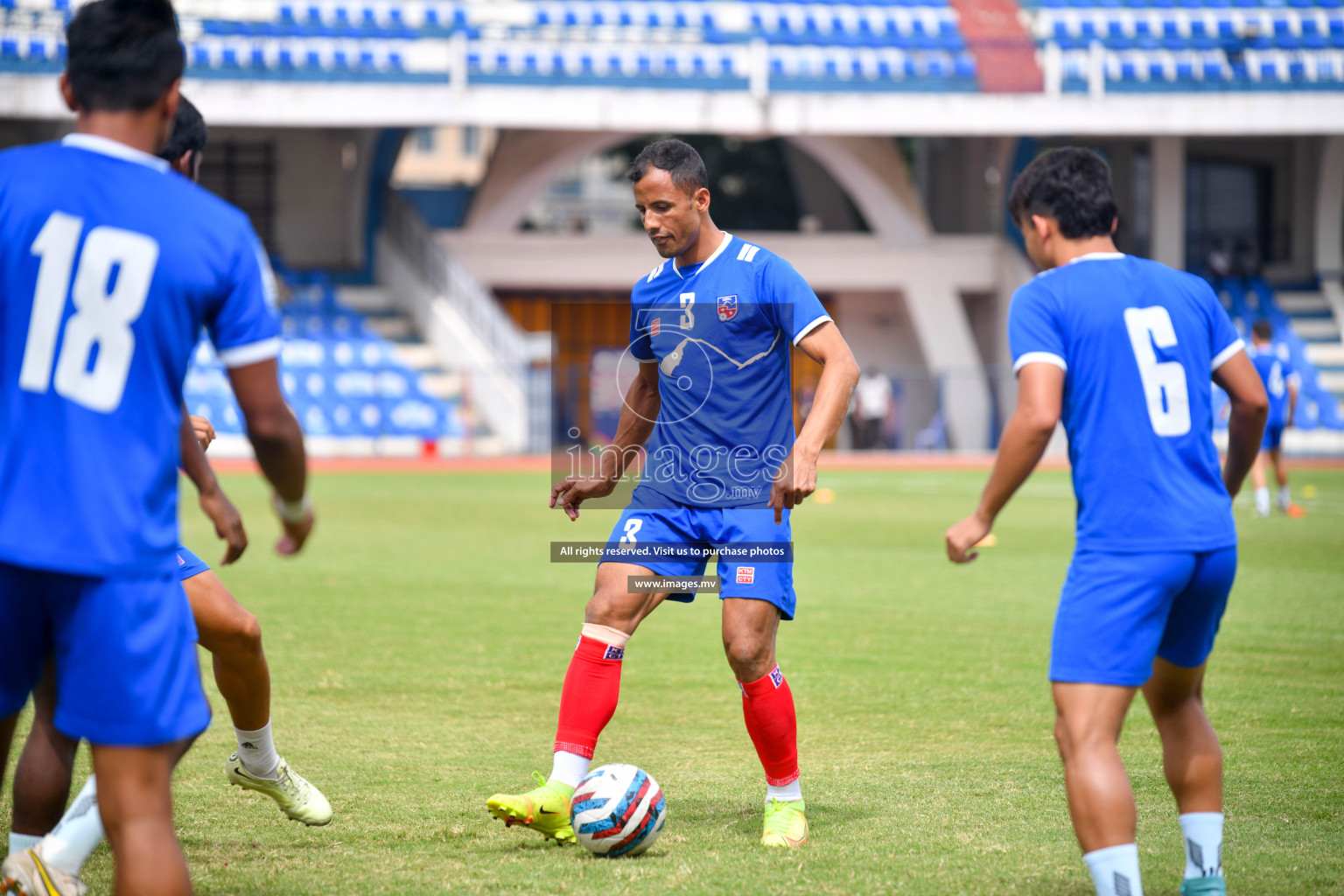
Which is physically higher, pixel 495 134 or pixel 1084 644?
pixel 495 134

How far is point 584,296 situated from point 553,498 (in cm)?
2916

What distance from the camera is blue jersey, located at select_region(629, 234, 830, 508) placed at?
15.3ft

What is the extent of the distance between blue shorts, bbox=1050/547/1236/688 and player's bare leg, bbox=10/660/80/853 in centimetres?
256

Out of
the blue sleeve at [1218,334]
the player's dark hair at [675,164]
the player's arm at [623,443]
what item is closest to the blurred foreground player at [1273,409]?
the player's arm at [623,443]

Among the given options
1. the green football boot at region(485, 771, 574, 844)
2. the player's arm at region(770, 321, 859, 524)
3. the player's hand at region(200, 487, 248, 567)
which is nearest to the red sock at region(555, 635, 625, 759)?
the green football boot at region(485, 771, 574, 844)

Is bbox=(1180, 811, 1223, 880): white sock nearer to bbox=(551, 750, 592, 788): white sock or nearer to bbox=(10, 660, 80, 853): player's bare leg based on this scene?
bbox=(551, 750, 592, 788): white sock

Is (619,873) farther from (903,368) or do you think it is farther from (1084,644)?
(903,368)

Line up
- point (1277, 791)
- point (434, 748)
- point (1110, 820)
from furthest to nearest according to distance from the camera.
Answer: point (434, 748), point (1277, 791), point (1110, 820)

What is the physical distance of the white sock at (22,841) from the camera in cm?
353

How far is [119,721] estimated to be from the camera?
2717 mm

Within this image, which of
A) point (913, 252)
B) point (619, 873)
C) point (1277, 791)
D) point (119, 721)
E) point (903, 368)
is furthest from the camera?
point (903, 368)

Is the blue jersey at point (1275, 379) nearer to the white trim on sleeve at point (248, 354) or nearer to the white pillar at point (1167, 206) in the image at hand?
the white trim on sleeve at point (248, 354)

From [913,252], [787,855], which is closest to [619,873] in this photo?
[787,855]

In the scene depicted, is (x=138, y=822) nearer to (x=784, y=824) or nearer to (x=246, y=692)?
(x=246, y=692)
